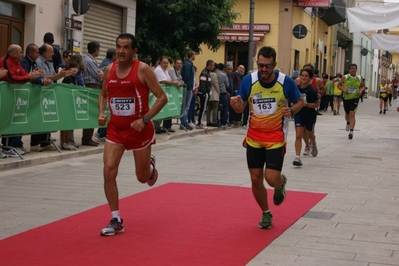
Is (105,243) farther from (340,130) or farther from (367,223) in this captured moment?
(340,130)

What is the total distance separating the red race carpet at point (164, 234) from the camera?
20.5ft

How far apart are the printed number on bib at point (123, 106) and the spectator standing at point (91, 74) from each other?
289 inches

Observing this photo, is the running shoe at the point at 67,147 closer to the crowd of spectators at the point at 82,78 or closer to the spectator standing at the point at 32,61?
the crowd of spectators at the point at 82,78

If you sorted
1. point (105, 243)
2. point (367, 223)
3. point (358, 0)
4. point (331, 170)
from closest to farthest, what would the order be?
point (105, 243), point (367, 223), point (331, 170), point (358, 0)

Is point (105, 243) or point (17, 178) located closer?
point (105, 243)

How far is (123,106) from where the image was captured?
7406mm

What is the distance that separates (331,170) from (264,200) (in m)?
5.38

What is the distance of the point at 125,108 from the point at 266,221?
1.81m

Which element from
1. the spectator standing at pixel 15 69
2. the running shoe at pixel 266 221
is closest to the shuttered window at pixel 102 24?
the spectator standing at pixel 15 69

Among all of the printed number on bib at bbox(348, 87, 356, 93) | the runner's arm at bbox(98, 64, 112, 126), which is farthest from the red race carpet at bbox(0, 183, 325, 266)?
the printed number on bib at bbox(348, 87, 356, 93)

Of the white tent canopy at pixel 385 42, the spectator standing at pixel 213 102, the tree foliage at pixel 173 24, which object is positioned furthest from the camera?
the white tent canopy at pixel 385 42

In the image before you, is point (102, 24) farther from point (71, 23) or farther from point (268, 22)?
point (268, 22)

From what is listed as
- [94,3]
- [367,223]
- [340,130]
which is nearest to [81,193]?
[367,223]

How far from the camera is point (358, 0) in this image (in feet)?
224
